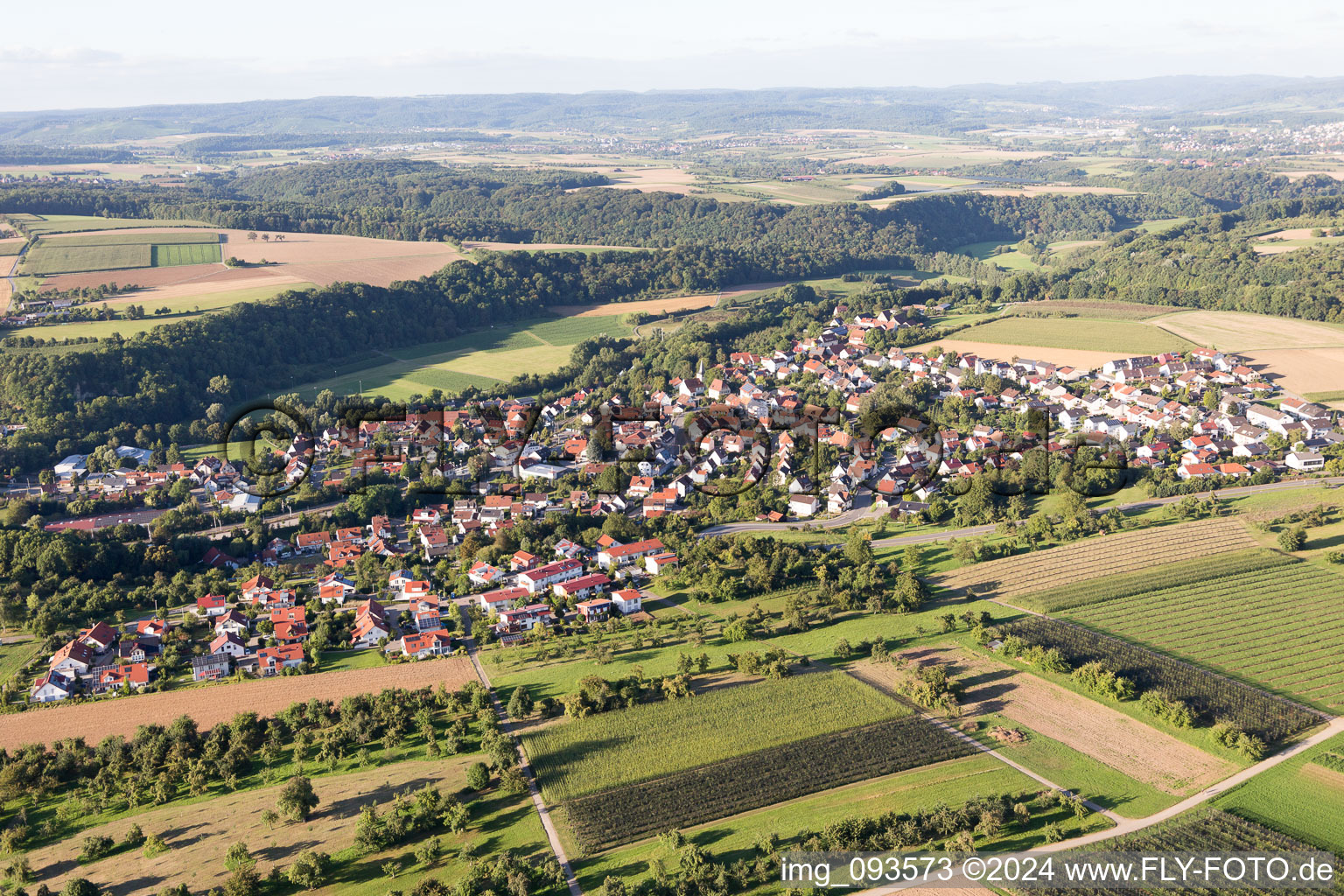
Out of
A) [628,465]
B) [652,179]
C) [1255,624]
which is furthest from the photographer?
[652,179]

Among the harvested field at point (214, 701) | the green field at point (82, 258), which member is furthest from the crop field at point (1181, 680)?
the green field at point (82, 258)

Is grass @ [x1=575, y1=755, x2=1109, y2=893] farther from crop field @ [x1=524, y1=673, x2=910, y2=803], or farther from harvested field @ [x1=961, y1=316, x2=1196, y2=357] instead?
harvested field @ [x1=961, y1=316, x2=1196, y2=357]

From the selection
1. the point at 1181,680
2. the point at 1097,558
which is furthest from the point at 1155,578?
the point at 1181,680

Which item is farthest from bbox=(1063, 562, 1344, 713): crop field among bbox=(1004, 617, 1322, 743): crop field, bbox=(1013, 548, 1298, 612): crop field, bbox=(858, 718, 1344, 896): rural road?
bbox=(858, 718, 1344, 896): rural road

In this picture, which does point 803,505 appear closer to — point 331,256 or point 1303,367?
point 1303,367

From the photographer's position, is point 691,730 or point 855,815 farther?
point 691,730

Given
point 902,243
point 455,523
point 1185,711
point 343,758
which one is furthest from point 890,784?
point 902,243

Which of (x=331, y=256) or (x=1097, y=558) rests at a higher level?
(x=331, y=256)
